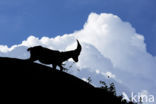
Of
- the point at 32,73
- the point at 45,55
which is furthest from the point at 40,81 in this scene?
the point at 45,55

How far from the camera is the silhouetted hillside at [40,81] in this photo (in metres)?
12.1

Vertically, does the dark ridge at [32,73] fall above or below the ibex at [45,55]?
below

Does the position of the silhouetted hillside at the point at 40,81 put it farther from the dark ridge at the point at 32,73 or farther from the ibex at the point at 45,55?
the ibex at the point at 45,55

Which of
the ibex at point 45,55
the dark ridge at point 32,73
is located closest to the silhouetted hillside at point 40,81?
the dark ridge at point 32,73

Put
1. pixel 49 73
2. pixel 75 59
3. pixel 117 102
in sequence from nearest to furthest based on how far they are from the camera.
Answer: pixel 49 73, pixel 117 102, pixel 75 59

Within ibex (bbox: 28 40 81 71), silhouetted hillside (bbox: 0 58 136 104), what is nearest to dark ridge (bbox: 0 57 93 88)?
silhouetted hillside (bbox: 0 58 136 104)

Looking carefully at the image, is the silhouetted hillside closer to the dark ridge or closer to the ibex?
the dark ridge

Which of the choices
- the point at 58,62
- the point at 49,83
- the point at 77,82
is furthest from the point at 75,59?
the point at 49,83

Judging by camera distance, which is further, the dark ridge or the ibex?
the ibex

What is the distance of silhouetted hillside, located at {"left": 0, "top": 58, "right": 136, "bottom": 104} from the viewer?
12.1 m

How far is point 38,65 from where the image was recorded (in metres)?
14.0

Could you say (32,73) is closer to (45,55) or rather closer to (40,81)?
(40,81)

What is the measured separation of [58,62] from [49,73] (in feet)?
5.38

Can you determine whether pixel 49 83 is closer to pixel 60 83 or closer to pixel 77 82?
pixel 60 83
